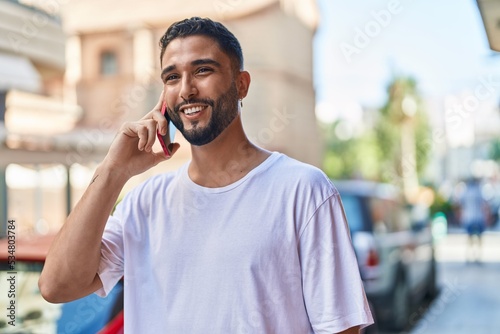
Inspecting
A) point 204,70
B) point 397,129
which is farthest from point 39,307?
point 397,129

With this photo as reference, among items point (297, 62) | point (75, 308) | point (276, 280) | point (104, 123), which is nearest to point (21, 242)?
point (75, 308)

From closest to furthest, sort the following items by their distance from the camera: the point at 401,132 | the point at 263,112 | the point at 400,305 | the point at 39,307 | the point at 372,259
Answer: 1. the point at 39,307
2. the point at 372,259
3. the point at 400,305
4. the point at 263,112
5. the point at 401,132

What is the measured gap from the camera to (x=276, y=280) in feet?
5.11

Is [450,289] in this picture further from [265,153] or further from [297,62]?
[297,62]

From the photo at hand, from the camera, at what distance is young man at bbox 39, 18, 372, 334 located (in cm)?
156

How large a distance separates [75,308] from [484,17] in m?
2.54

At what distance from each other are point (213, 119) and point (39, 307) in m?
2.06

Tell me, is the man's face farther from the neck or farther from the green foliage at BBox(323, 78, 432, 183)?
the green foliage at BBox(323, 78, 432, 183)

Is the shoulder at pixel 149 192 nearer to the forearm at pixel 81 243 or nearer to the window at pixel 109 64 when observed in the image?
the forearm at pixel 81 243

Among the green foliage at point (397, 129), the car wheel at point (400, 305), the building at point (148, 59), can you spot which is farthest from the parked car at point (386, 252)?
the green foliage at point (397, 129)

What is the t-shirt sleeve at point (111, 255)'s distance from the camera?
5.65 ft

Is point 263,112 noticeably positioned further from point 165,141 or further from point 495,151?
point 495,151

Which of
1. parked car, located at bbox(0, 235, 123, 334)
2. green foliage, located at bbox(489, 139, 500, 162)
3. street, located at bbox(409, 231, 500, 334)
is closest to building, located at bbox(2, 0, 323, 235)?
street, located at bbox(409, 231, 500, 334)

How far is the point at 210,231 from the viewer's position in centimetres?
160
